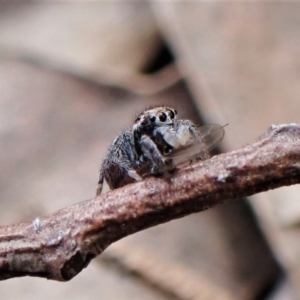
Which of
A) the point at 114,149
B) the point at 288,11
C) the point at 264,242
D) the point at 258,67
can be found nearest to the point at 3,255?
the point at 114,149

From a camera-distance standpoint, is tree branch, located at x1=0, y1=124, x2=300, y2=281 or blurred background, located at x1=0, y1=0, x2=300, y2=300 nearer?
tree branch, located at x1=0, y1=124, x2=300, y2=281

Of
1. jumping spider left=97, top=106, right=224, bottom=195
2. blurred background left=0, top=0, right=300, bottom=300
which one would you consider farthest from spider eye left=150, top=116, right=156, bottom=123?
blurred background left=0, top=0, right=300, bottom=300

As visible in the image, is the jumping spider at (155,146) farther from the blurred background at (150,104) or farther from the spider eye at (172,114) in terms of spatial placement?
the blurred background at (150,104)

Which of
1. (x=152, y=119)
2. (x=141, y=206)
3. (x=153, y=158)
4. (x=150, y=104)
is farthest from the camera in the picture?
(x=150, y=104)

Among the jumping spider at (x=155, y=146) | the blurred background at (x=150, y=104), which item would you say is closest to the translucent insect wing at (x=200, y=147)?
the jumping spider at (x=155, y=146)

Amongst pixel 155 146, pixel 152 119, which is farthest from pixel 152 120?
pixel 155 146

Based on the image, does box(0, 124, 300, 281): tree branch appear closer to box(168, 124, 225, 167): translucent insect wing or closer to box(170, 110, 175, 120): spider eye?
box(168, 124, 225, 167): translucent insect wing

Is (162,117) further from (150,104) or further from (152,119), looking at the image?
(150,104)
